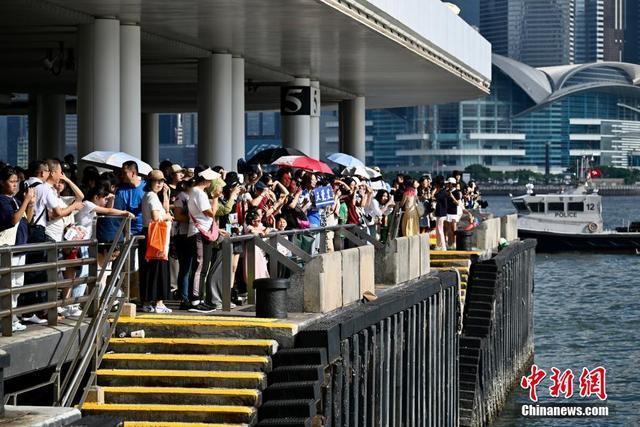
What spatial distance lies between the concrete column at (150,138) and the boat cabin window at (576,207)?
87.2 ft

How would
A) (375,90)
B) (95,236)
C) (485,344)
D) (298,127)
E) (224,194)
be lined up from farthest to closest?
(375,90) < (298,127) < (485,344) < (224,194) < (95,236)

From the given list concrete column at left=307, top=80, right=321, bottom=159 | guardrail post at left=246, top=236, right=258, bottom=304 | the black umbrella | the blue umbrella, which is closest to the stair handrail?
guardrail post at left=246, top=236, right=258, bottom=304

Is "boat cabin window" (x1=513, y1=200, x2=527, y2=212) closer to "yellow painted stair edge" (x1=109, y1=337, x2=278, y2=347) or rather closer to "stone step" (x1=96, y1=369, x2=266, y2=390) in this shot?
"yellow painted stair edge" (x1=109, y1=337, x2=278, y2=347)

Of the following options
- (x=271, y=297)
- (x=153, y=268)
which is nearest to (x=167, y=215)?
(x=153, y=268)

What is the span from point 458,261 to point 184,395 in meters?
14.5

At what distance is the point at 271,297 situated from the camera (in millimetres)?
13109

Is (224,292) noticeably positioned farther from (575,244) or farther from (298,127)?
(575,244)

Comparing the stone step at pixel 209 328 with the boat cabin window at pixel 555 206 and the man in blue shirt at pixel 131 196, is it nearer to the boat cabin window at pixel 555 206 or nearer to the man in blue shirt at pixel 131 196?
the man in blue shirt at pixel 131 196

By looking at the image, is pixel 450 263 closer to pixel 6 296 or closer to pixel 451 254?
pixel 451 254

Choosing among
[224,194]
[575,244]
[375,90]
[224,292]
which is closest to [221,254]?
[224,292]

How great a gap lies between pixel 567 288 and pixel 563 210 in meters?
19.2

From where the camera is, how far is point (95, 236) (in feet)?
46.1

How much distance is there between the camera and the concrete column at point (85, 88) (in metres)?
24.2

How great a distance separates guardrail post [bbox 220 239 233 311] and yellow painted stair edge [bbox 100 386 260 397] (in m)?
2.21
